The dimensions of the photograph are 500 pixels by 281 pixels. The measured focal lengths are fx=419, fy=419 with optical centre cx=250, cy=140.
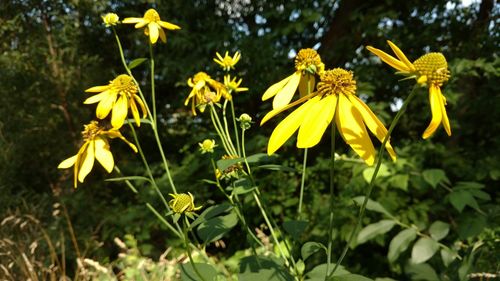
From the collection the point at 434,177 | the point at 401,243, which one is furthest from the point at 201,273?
the point at 434,177

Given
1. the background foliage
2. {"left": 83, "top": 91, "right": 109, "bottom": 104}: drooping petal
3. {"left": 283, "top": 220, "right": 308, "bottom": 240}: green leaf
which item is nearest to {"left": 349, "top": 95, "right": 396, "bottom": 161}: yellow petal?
{"left": 283, "top": 220, "right": 308, "bottom": 240}: green leaf

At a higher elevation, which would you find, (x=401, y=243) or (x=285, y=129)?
(x=285, y=129)

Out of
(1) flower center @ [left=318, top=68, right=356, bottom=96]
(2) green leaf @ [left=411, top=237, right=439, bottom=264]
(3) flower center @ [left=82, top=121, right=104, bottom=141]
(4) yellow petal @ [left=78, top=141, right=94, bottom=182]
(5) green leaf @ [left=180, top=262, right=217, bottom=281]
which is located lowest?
(2) green leaf @ [left=411, top=237, right=439, bottom=264]

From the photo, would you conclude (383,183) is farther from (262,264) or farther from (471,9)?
(471,9)

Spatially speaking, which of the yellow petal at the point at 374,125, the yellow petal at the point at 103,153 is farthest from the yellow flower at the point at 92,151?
the yellow petal at the point at 374,125

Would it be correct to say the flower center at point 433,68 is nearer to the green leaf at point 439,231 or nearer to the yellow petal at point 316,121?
the yellow petal at point 316,121

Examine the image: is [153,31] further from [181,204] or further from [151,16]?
[181,204]

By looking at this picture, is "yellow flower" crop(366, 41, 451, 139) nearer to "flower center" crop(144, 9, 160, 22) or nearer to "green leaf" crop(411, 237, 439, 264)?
"flower center" crop(144, 9, 160, 22)
